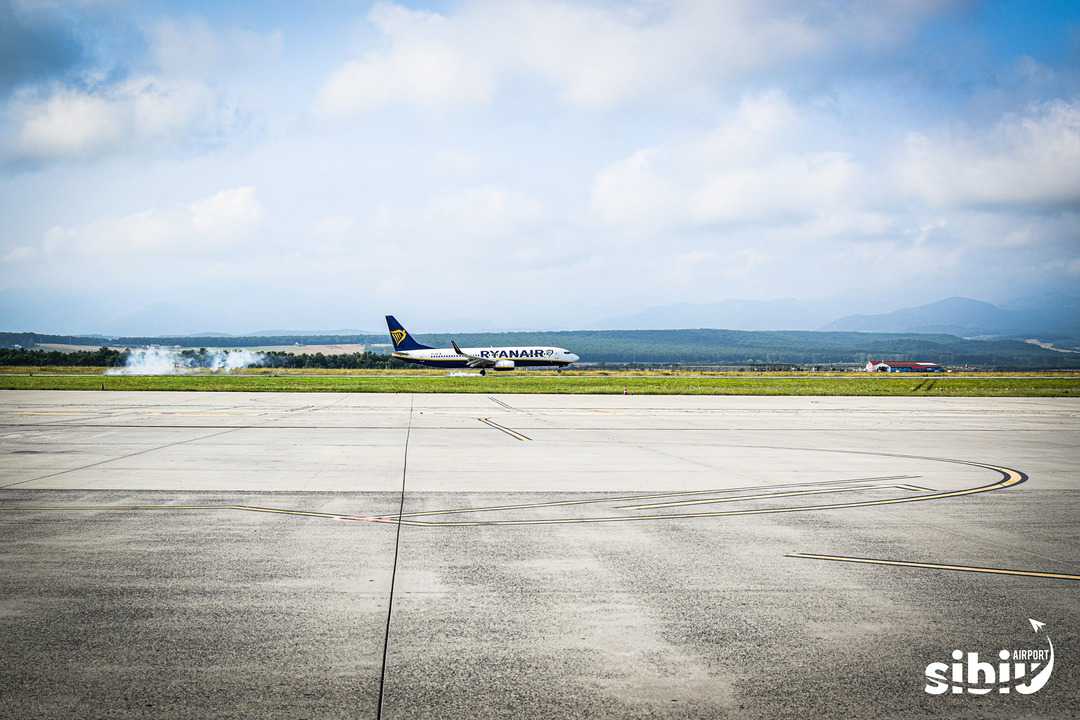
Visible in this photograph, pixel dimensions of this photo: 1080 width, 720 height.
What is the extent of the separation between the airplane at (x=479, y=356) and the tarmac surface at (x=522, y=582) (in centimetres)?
7332

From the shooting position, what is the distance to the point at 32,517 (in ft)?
37.3

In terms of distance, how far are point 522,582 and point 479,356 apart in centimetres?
8642

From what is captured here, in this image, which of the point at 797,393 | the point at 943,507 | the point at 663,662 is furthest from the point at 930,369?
the point at 663,662

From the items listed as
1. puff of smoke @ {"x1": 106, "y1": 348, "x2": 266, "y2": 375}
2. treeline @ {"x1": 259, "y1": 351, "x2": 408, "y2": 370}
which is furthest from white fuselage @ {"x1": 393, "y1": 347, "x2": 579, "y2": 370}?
puff of smoke @ {"x1": 106, "y1": 348, "x2": 266, "y2": 375}

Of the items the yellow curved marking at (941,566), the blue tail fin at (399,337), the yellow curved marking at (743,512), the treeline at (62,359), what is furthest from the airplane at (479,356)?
the yellow curved marking at (941,566)

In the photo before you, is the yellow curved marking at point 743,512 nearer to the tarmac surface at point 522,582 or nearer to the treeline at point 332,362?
the tarmac surface at point 522,582

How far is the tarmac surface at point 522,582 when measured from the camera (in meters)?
5.82

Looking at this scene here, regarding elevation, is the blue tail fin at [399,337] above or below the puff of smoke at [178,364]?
above

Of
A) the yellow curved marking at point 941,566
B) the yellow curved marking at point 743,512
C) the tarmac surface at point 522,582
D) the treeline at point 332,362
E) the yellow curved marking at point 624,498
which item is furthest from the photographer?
the treeline at point 332,362

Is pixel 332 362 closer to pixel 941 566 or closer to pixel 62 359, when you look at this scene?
pixel 62 359

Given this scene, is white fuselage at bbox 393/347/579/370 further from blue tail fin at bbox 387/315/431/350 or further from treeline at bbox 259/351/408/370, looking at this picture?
treeline at bbox 259/351/408/370

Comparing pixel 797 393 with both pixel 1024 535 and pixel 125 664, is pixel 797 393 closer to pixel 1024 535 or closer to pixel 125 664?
pixel 1024 535

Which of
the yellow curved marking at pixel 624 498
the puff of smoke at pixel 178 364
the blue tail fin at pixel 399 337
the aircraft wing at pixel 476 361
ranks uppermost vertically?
the blue tail fin at pixel 399 337

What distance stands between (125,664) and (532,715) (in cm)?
374
